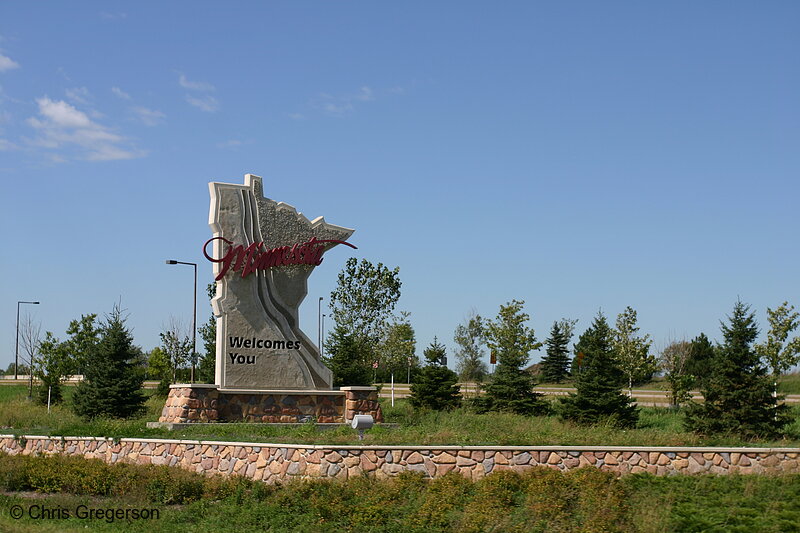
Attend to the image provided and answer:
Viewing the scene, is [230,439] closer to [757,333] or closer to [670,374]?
[757,333]

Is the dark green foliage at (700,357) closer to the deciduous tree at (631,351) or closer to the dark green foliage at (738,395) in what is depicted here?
the deciduous tree at (631,351)

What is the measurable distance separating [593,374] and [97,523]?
1686cm

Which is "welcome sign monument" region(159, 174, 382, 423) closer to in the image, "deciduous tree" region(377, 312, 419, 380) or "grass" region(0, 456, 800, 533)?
"grass" region(0, 456, 800, 533)

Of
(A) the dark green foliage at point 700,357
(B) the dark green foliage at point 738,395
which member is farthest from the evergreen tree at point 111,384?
(A) the dark green foliage at point 700,357

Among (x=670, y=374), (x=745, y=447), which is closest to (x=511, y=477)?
(x=745, y=447)

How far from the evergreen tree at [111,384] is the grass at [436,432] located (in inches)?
75.0

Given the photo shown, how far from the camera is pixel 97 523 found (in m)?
15.4

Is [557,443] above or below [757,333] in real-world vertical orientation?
below

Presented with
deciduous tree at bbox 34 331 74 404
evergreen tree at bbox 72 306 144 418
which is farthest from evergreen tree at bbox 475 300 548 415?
deciduous tree at bbox 34 331 74 404

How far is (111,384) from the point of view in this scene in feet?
103

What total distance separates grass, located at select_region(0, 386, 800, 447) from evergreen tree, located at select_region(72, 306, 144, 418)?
1.90 metres

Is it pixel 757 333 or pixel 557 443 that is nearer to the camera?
pixel 557 443

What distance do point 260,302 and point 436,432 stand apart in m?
8.47

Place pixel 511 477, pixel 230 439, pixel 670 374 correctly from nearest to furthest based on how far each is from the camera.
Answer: pixel 511 477
pixel 230 439
pixel 670 374
